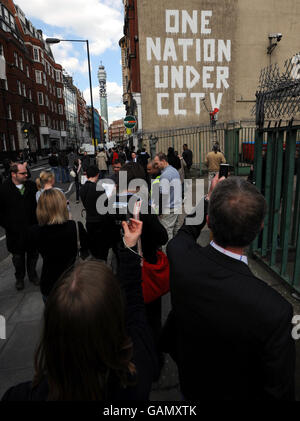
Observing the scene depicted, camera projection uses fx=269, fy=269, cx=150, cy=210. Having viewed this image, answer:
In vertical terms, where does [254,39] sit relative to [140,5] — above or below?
below

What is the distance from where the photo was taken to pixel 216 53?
61.9 feet

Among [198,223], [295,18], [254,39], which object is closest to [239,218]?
[198,223]

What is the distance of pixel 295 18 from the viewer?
1906 cm

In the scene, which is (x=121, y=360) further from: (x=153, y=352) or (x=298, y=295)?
(x=298, y=295)

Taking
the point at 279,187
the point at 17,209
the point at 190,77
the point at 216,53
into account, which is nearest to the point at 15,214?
the point at 17,209

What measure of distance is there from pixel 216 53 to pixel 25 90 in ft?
93.0

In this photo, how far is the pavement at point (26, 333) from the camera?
2.42 m

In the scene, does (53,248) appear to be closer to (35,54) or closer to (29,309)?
(29,309)

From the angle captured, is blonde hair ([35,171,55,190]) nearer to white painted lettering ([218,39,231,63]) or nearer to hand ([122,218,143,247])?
hand ([122,218,143,247])

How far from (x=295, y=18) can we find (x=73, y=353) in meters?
25.3

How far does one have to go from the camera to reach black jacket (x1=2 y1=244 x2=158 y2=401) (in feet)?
3.07

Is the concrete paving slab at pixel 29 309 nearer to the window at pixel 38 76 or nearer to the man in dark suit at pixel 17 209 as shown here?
the man in dark suit at pixel 17 209

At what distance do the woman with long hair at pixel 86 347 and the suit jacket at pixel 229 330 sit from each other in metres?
0.37

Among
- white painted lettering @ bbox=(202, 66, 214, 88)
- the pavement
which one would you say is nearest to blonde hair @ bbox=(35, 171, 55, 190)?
the pavement
